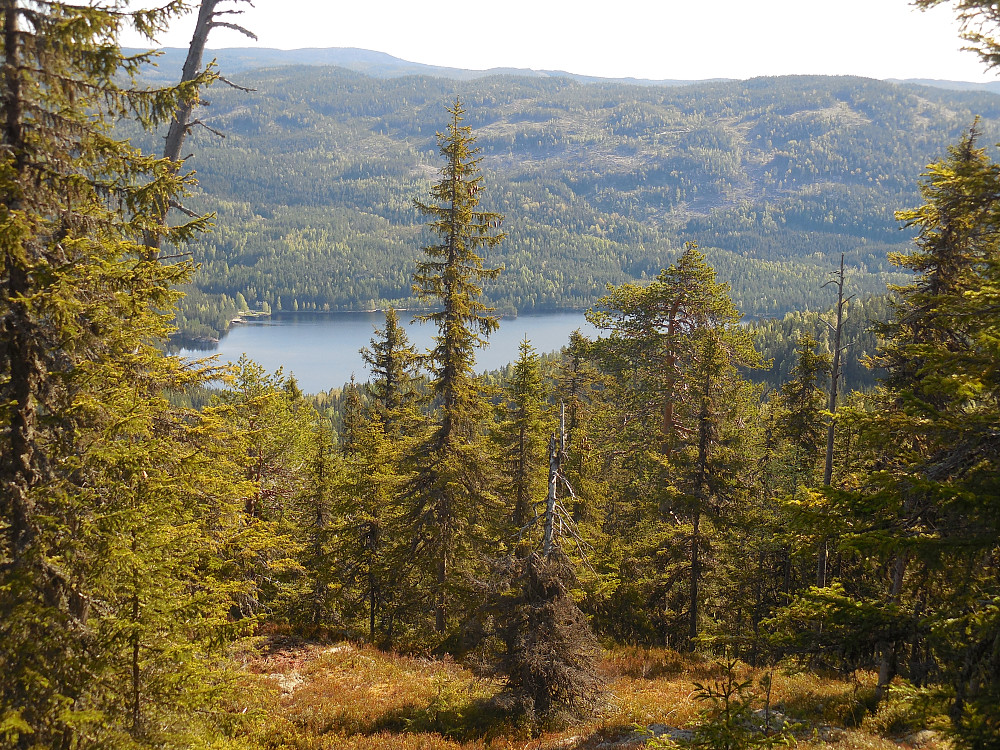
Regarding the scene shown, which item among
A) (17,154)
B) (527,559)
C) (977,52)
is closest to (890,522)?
(527,559)

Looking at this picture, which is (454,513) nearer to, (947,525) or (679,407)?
(679,407)

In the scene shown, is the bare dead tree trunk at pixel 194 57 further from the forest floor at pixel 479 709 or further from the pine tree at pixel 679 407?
the pine tree at pixel 679 407

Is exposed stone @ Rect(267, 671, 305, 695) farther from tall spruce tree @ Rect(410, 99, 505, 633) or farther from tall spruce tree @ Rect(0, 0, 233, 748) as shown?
tall spruce tree @ Rect(0, 0, 233, 748)

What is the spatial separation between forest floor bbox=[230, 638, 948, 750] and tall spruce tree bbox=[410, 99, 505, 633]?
13.3 ft

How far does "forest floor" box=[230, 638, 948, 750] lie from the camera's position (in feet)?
39.4

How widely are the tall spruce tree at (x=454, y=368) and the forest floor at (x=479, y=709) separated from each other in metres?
4.05

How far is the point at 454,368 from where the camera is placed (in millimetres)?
20734

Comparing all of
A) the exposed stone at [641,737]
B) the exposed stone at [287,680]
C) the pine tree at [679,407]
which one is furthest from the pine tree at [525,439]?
the exposed stone at [641,737]

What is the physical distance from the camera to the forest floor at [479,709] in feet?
39.4

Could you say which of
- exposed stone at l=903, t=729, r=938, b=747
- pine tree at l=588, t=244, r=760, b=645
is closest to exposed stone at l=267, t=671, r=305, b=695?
pine tree at l=588, t=244, r=760, b=645

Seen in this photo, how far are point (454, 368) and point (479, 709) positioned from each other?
426 inches

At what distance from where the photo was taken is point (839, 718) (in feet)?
42.7

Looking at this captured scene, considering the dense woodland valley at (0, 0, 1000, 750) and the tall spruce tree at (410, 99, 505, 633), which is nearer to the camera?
the dense woodland valley at (0, 0, 1000, 750)

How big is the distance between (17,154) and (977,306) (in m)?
12.6
